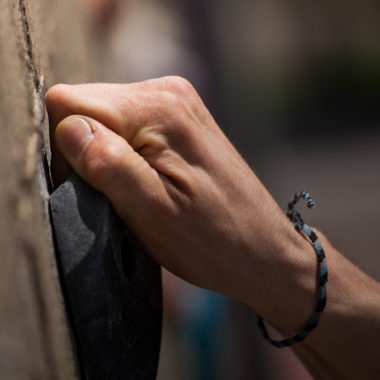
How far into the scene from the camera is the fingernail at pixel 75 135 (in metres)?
1.03

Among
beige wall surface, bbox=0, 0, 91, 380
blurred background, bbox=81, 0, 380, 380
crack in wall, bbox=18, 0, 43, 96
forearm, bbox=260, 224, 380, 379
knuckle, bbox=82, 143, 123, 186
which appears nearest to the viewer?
beige wall surface, bbox=0, 0, 91, 380

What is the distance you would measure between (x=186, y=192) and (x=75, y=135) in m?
0.20

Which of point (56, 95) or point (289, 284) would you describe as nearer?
point (56, 95)

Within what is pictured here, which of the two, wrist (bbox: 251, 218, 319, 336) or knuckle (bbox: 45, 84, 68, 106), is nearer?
knuckle (bbox: 45, 84, 68, 106)

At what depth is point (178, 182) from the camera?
1.10 meters

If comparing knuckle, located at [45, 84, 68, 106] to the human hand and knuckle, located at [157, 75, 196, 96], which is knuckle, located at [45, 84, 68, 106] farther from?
knuckle, located at [157, 75, 196, 96]

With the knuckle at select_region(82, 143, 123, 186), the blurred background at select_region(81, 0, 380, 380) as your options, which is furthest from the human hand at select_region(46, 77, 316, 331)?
the blurred background at select_region(81, 0, 380, 380)

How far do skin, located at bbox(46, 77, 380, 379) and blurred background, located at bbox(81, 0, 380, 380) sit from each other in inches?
97.8

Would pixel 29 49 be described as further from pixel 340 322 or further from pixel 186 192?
pixel 340 322

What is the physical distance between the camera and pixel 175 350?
430 cm

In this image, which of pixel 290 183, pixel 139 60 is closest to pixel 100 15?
pixel 139 60

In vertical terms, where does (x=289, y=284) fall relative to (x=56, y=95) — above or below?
below

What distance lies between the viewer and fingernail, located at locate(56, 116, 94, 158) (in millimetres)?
1033

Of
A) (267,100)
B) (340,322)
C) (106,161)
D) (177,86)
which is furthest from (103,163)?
(267,100)
